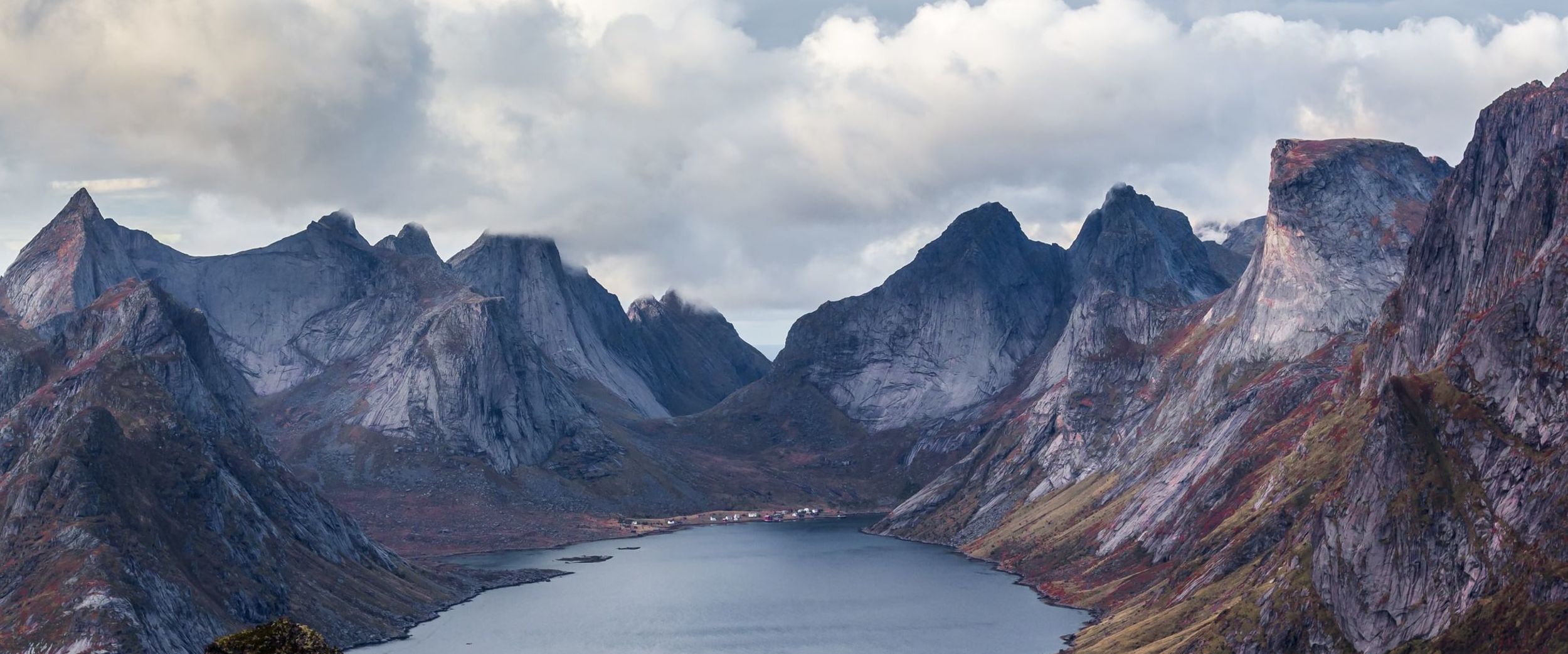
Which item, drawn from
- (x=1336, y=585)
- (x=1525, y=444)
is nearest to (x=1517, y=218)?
(x=1525, y=444)

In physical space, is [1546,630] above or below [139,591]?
below

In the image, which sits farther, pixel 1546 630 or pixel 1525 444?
pixel 1525 444

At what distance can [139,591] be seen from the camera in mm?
189500

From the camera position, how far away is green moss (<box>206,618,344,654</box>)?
48.6 m

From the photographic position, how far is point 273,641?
4953 cm

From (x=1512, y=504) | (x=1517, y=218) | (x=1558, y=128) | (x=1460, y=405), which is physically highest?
(x=1558, y=128)

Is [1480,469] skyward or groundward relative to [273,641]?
skyward

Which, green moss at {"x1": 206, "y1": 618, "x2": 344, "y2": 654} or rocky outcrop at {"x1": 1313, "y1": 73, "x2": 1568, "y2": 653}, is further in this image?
rocky outcrop at {"x1": 1313, "y1": 73, "x2": 1568, "y2": 653}

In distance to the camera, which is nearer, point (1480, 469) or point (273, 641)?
point (273, 641)

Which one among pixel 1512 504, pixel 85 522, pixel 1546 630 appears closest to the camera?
pixel 1546 630

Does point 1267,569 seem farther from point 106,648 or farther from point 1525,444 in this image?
point 106,648

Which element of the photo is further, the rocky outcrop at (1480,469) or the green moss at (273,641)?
the rocky outcrop at (1480,469)

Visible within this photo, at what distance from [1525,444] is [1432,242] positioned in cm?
4930

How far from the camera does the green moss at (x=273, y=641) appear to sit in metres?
48.6
